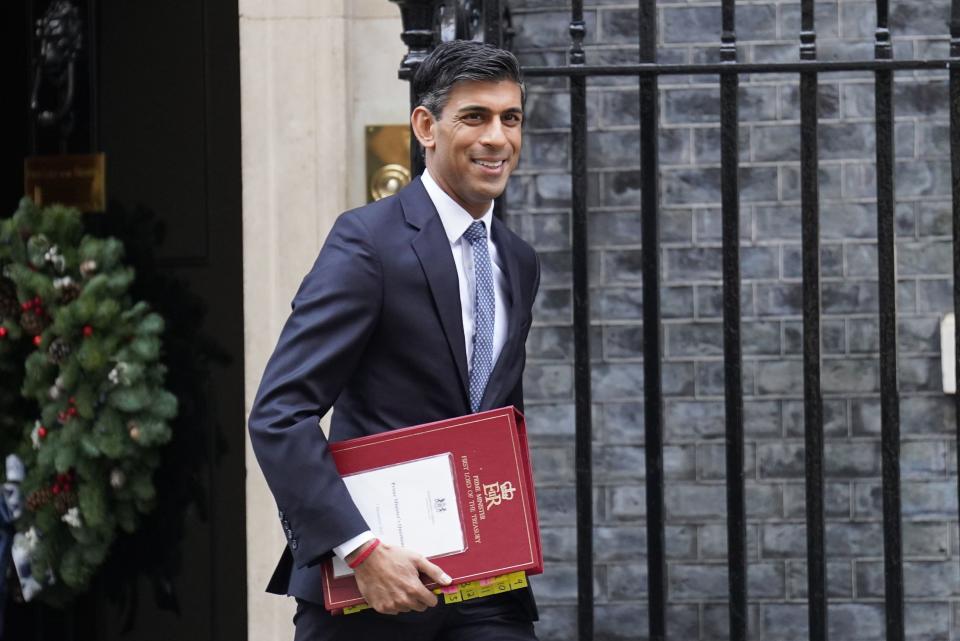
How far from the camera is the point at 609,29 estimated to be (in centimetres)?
514

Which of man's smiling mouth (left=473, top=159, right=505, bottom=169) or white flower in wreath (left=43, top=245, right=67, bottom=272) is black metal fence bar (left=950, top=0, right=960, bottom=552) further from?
white flower in wreath (left=43, top=245, right=67, bottom=272)

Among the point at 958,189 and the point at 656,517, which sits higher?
the point at 958,189

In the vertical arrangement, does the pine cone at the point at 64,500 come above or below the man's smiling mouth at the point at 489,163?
below

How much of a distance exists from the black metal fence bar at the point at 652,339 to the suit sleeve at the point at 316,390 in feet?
3.32

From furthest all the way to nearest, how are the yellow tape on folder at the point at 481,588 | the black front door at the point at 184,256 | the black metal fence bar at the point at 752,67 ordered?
1. the black front door at the point at 184,256
2. the black metal fence bar at the point at 752,67
3. the yellow tape on folder at the point at 481,588

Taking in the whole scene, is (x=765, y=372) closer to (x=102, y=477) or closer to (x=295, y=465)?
(x=102, y=477)

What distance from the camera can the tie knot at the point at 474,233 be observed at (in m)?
2.96

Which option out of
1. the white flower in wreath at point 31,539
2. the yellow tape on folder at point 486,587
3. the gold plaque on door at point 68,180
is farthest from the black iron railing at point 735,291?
the gold plaque on door at point 68,180

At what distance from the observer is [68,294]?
4.86 metres

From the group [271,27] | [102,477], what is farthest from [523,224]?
[102,477]

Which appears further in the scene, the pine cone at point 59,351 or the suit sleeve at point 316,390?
the pine cone at point 59,351

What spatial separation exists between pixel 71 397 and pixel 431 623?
226 cm

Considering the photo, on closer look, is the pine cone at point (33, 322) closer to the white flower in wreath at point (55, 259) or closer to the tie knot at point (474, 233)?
the white flower in wreath at point (55, 259)

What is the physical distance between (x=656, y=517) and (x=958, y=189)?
1.04m
